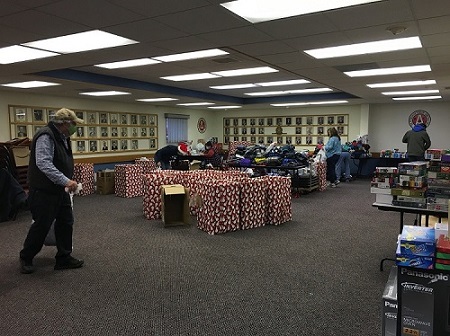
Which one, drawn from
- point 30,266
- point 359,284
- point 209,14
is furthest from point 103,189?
point 359,284

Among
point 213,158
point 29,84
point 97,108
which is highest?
point 29,84

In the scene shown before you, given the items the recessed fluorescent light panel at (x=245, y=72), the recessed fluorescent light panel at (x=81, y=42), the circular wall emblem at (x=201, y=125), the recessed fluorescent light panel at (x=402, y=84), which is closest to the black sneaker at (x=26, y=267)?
the recessed fluorescent light panel at (x=81, y=42)

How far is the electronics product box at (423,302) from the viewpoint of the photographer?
1.78 m

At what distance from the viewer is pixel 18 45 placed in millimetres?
4742

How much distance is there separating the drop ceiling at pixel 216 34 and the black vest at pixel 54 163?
3.71ft

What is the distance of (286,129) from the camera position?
571 inches

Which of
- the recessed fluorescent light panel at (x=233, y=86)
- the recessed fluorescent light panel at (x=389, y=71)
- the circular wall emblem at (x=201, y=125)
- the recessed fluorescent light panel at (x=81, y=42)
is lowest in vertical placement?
the circular wall emblem at (x=201, y=125)

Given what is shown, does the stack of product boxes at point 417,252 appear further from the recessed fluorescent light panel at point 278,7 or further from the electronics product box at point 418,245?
the recessed fluorescent light panel at point 278,7

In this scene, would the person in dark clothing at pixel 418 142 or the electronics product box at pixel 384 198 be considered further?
the person in dark clothing at pixel 418 142

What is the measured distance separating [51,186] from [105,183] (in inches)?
209

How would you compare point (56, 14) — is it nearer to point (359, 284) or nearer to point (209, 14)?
point (209, 14)

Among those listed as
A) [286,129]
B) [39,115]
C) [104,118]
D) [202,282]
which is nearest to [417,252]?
[202,282]

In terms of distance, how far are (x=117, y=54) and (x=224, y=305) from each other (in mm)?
3958

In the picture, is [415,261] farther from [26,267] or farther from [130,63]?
[130,63]
